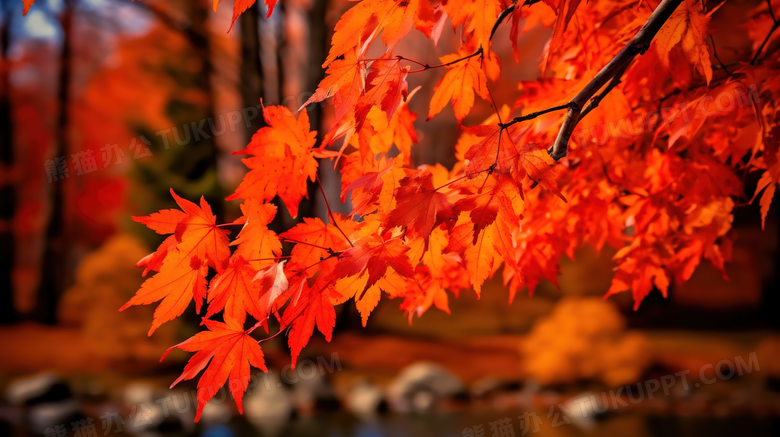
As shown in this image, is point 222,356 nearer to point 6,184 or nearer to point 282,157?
point 282,157

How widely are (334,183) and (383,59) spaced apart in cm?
464

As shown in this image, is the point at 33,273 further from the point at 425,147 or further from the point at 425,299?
the point at 425,299

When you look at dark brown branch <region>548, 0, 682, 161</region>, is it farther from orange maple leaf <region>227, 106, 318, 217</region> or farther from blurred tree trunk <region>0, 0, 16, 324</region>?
blurred tree trunk <region>0, 0, 16, 324</region>

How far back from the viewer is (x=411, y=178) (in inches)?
24.1

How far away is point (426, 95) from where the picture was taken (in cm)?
523

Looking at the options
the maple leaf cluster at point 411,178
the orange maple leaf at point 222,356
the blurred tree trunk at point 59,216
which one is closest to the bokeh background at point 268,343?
the blurred tree trunk at point 59,216

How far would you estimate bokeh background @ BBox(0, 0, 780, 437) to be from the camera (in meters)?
3.74

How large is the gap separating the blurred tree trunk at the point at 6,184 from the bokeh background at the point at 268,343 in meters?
0.02

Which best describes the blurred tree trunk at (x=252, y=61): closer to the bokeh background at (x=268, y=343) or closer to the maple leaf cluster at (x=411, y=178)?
the bokeh background at (x=268, y=343)

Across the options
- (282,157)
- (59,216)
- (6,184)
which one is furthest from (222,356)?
(6,184)

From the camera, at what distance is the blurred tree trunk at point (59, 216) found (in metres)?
5.26

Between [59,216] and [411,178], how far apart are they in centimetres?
578

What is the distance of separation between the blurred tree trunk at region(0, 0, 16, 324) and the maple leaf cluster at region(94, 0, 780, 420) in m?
5.74

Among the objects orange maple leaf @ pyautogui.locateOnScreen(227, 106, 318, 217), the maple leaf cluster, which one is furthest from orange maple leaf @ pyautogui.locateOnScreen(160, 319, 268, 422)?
orange maple leaf @ pyautogui.locateOnScreen(227, 106, 318, 217)
